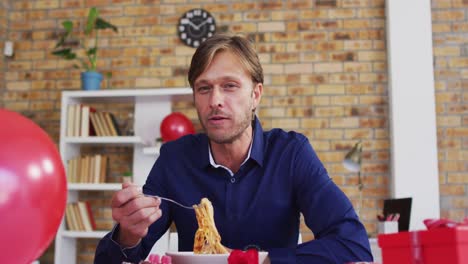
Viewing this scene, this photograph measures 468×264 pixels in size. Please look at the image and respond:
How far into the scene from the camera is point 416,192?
402 centimetres

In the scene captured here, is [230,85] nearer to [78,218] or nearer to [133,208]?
[133,208]

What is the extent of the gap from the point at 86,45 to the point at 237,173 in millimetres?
3175

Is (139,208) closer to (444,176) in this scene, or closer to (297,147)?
(297,147)

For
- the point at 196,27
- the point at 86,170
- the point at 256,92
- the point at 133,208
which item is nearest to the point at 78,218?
the point at 86,170

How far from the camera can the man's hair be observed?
1674mm

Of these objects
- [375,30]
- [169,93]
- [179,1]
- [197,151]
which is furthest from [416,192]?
[197,151]

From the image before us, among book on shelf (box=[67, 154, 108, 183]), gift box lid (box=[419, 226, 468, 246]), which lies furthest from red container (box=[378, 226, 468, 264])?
book on shelf (box=[67, 154, 108, 183])

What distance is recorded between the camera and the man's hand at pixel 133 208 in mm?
1263

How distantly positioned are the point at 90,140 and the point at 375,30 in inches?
93.8

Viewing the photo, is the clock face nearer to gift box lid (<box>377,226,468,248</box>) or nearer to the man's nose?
the man's nose

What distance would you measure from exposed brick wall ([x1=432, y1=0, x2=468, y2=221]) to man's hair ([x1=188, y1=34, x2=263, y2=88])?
2835mm

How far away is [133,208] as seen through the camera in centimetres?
127

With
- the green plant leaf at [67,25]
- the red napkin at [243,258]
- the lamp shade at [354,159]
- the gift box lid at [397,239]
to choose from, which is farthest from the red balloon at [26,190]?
the green plant leaf at [67,25]

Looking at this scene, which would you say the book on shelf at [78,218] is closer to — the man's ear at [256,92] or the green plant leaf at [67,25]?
the green plant leaf at [67,25]
